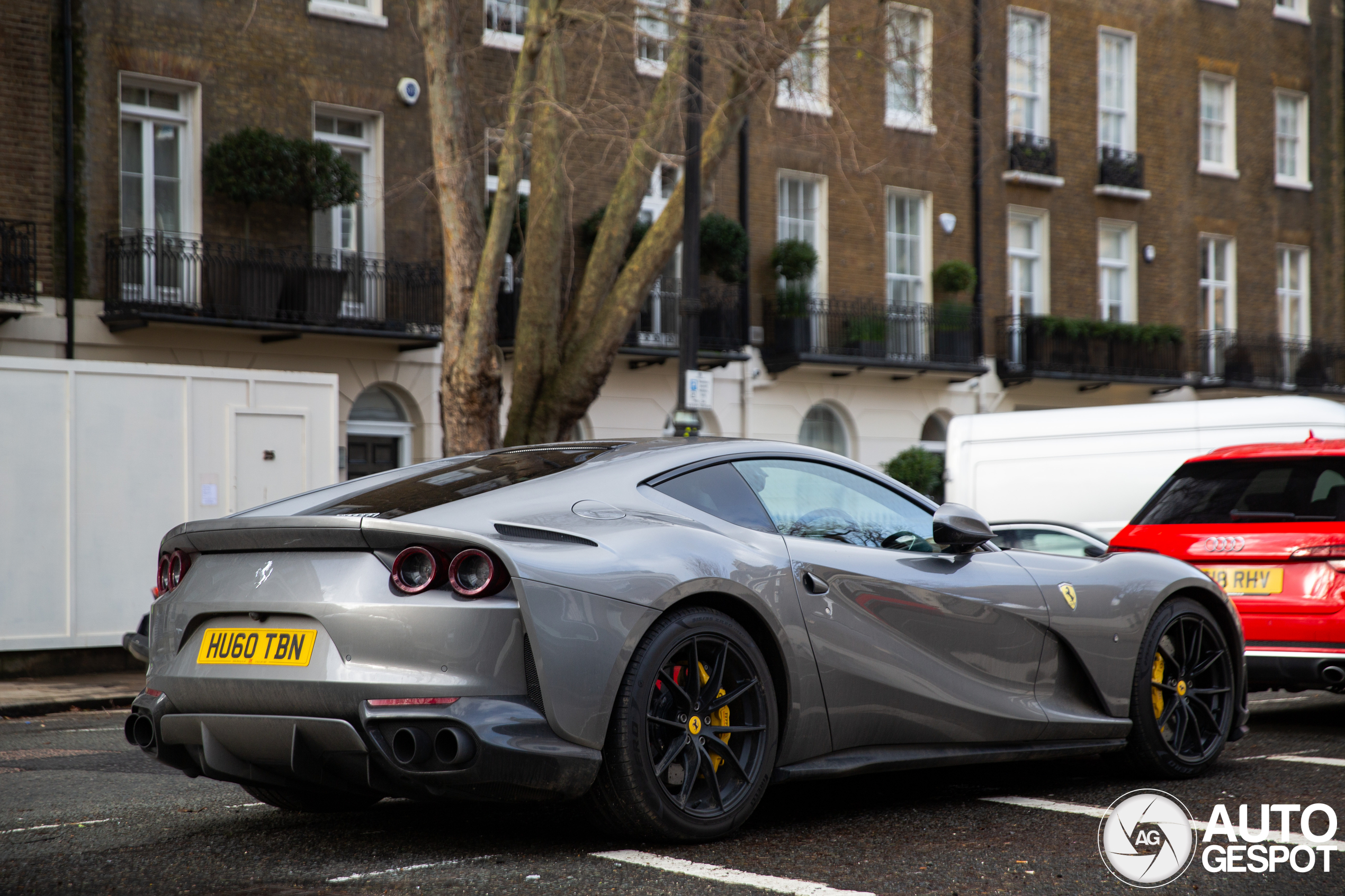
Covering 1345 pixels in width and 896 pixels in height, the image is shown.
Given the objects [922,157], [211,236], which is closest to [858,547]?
[211,236]

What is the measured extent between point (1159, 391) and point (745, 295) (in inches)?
422

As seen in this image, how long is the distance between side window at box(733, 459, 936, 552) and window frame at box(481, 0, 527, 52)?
1740cm

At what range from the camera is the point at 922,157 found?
27297 mm

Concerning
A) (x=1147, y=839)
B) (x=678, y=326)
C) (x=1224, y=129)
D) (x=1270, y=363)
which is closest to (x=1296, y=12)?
(x=1224, y=129)

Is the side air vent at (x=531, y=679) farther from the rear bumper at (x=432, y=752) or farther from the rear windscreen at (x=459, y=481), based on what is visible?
the rear windscreen at (x=459, y=481)

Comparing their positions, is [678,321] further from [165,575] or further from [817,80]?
[165,575]

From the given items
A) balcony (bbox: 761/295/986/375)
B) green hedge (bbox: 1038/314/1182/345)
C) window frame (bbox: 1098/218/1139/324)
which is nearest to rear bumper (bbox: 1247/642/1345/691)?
balcony (bbox: 761/295/986/375)

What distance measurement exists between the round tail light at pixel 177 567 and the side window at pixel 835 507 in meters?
1.93

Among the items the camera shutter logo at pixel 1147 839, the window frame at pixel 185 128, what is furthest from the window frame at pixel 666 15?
the camera shutter logo at pixel 1147 839

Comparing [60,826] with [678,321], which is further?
[678,321]

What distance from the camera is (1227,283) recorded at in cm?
3222

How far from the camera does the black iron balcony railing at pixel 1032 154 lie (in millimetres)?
28391

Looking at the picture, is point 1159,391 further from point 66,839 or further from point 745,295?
point 66,839

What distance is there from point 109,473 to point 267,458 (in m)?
1.53
